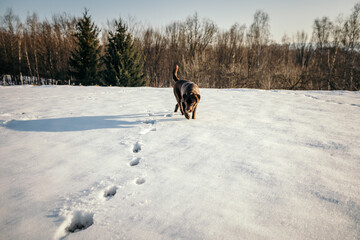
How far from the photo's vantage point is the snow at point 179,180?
1119mm

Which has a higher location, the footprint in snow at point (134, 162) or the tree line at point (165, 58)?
the tree line at point (165, 58)

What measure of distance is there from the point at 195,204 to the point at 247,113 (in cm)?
321

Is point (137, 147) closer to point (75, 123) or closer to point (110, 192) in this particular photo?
point (110, 192)

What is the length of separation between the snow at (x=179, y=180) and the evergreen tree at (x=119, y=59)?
15219 mm

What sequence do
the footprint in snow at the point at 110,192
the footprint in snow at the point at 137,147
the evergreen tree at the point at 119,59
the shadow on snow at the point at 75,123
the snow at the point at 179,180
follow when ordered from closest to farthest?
1. the snow at the point at 179,180
2. the footprint in snow at the point at 110,192
3. the footprint in snow at the point at 137,147
4. the shadow on snow at the point at 75,123
5. the evergreen tree at the point at 119,59

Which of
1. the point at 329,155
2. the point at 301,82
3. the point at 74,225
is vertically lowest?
the point at 74,225

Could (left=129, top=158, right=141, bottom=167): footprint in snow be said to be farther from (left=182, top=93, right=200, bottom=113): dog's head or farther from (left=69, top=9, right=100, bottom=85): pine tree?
(left=69, top=9, right=100, bottom=85): pine tree

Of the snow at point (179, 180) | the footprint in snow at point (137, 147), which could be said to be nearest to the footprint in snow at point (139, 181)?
the snow at point (179, 180)

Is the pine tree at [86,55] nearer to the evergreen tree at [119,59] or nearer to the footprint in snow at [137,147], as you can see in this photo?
the evergreen tree at [119,59]

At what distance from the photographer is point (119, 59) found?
57.1ft

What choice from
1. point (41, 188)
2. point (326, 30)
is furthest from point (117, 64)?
point (326, 30)

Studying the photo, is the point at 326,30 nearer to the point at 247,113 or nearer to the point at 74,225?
the point at 247,113

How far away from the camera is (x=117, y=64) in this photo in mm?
Answer: 17703

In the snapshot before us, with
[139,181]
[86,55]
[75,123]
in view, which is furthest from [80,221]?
[86,55]
